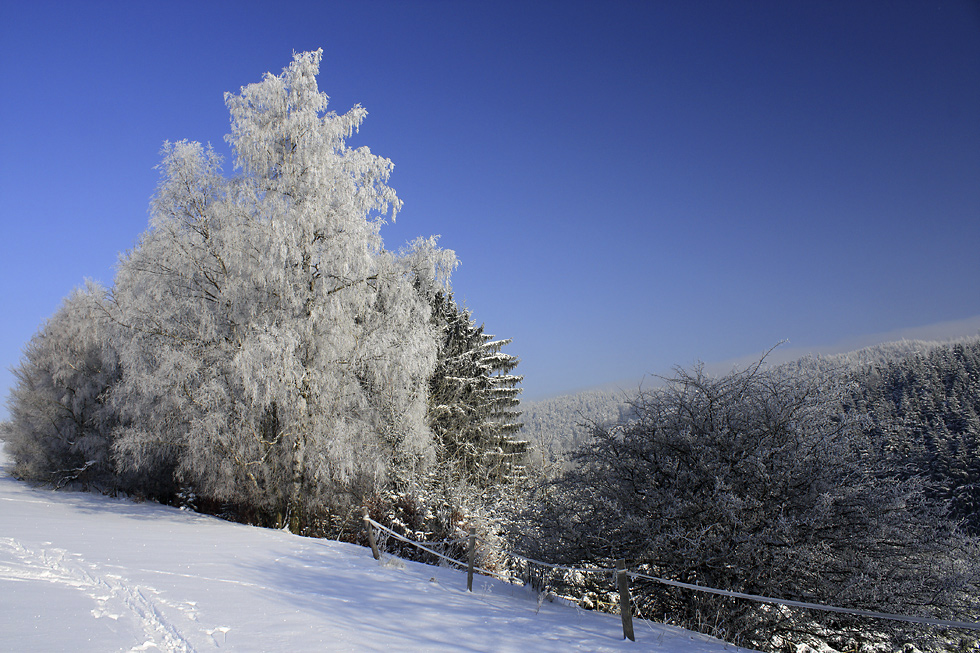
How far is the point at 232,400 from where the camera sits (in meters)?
12.6

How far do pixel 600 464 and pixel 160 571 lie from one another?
6256 mm

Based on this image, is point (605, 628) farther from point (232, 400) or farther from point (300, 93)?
point (300, 93)

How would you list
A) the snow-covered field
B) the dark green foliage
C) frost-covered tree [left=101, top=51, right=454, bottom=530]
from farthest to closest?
1. frost-covered tree [left=101, top=51, right=454, bottom=530]
2. the dark green foliage
3. the snow-covered field

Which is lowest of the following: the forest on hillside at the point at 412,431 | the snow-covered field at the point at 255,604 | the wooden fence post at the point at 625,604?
the snow-covered field at the point at 255,604

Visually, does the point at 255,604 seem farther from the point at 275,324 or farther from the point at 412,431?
the point at 412,431

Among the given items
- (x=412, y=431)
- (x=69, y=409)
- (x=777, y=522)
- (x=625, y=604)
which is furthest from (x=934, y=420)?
(x=69, y=409)

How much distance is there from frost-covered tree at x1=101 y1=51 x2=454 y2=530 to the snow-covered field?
10.2 ft

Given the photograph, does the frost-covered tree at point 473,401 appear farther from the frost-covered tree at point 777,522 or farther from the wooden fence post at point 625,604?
the wooden fence post at point 625,604

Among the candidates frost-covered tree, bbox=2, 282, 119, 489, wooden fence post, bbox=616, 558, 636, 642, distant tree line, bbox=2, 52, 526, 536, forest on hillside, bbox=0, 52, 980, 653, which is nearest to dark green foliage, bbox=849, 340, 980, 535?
forest on hillside, bbox=0, 52, 980, 653

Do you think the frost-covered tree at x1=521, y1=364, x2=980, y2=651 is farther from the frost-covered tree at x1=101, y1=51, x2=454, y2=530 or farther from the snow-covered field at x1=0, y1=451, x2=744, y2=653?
the frost-covered tree at x1=101, y1=51, x2=454, y2=530

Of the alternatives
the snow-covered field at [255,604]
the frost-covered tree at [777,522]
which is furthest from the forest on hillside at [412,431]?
the snow-covered field at [255,604]

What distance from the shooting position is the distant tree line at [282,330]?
1255cm

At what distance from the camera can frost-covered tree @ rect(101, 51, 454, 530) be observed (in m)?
12.5

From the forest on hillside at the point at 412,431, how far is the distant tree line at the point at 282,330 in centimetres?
7
